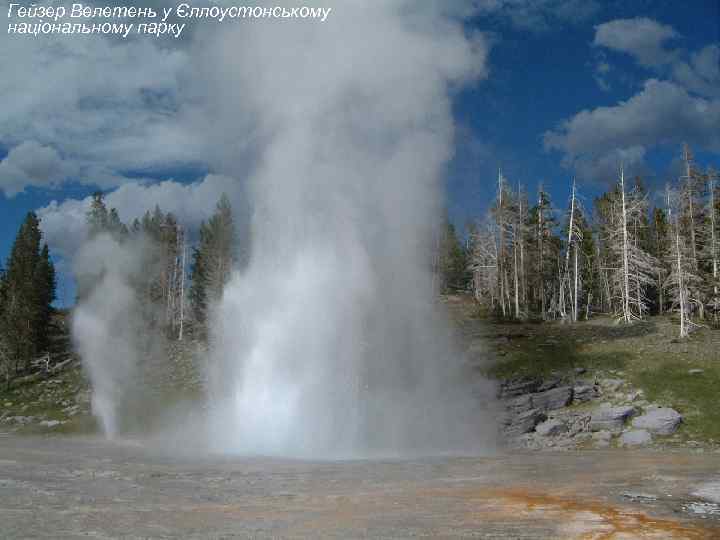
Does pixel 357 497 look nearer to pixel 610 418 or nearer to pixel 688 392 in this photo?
pixel 610 418

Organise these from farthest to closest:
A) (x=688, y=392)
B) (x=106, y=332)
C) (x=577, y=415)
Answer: (x=106, y=332) < (x=688, y=392) < (x=577, y=415)

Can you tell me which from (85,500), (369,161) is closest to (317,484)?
(85,500)

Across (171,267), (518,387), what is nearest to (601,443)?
(518,387)

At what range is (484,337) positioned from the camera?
39.5 m

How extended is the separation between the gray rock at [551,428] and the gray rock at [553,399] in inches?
60.7

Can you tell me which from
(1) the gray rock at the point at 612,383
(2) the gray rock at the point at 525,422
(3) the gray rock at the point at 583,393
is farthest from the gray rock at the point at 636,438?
(1) the gray rock at the point at 612,383

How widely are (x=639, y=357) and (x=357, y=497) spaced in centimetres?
2361

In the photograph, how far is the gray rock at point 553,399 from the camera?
88.6 feet

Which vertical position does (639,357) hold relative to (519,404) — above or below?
above

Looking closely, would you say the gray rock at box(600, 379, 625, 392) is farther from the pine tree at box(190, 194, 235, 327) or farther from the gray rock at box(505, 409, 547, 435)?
the pine tree at box(190, 194, 235, 327)

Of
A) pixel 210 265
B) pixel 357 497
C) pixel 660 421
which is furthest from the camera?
pixel 210 265

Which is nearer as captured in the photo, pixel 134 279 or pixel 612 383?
pixel 612 383

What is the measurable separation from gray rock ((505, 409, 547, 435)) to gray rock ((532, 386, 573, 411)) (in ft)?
2.65

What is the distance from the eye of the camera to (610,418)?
24750mm
